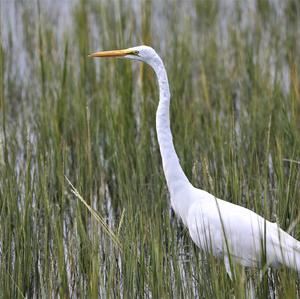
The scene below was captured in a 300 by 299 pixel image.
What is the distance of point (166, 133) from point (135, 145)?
0.98m

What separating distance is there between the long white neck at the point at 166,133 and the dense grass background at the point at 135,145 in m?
0.18

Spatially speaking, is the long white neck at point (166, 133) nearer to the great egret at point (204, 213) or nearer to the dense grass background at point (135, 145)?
the great egret at point (204, 213)

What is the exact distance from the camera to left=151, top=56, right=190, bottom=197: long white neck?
12.2 ft

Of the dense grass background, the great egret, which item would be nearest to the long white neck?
the great egret

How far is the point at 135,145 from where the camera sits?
4.70 metres

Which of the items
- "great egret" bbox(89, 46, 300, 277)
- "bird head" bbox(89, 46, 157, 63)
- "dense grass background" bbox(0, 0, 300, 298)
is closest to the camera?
"dense grass background" bbox(0, 0, 300, 298)

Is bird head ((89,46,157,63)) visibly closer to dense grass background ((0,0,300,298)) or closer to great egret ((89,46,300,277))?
great egret ((89,46,300,277))

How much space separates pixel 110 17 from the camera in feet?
23.2

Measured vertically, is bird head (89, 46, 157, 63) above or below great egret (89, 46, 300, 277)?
above

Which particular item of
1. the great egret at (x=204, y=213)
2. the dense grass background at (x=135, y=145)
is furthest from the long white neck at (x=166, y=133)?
the dense grass background at (x=135, y=145)

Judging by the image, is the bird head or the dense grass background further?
the bird head

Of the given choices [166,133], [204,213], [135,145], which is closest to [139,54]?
[166,133]

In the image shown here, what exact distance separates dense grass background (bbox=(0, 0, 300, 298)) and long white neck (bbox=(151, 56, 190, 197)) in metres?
0.18

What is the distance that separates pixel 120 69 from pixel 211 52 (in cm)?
144
